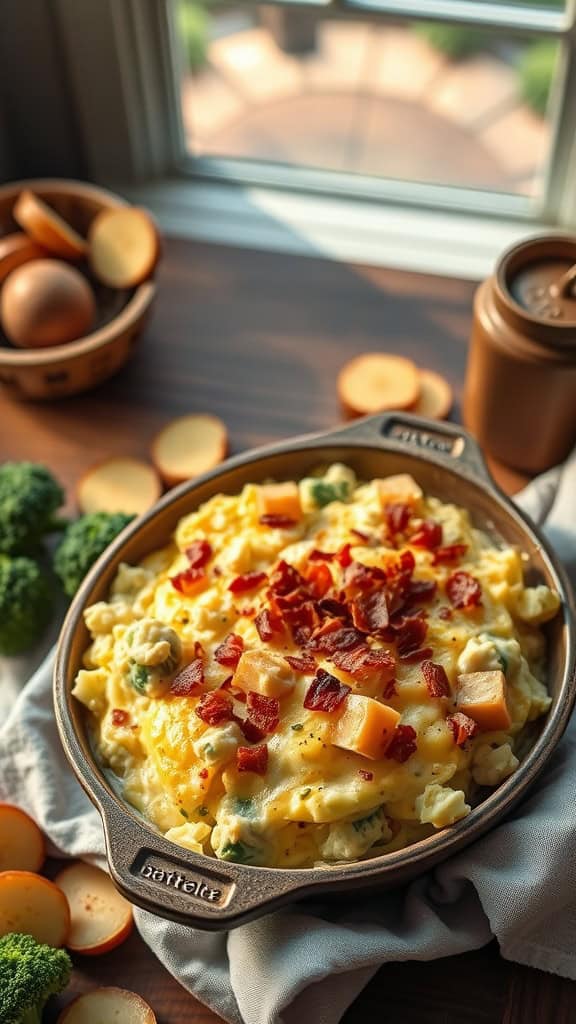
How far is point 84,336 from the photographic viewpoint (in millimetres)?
2488

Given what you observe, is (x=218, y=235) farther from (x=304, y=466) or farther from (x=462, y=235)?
(x=304, y=466)

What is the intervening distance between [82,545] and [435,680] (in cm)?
77

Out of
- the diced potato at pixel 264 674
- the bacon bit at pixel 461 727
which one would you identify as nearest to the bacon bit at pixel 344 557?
the diced potato at pixel 264 674

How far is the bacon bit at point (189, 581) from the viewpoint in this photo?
1868 millimetres

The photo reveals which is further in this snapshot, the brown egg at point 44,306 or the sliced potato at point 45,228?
the sliced potato at point 45,228

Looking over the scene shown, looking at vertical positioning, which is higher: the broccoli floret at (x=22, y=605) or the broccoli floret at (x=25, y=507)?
the broccoli floret at (x=25, y=507)

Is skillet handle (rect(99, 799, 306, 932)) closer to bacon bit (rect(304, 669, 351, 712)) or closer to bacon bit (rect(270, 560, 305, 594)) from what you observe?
bacon bit (rect(304, 669, 351, 712))

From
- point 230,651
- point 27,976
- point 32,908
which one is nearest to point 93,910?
point 32,908

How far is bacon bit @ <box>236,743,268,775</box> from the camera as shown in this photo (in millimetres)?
1629

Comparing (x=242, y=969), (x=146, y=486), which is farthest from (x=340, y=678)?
(x=146, y=486)

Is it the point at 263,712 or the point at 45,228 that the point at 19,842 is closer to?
the point at 263,712

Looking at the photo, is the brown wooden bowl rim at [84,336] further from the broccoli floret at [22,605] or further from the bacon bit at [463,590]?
the bacon bit at [463,590]

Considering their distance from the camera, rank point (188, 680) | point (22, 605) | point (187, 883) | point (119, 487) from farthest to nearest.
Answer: point (119, 487)
point (22, 605)
point (188, 680)
point (187, 883)

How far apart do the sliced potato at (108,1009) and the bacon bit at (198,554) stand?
0.71m
